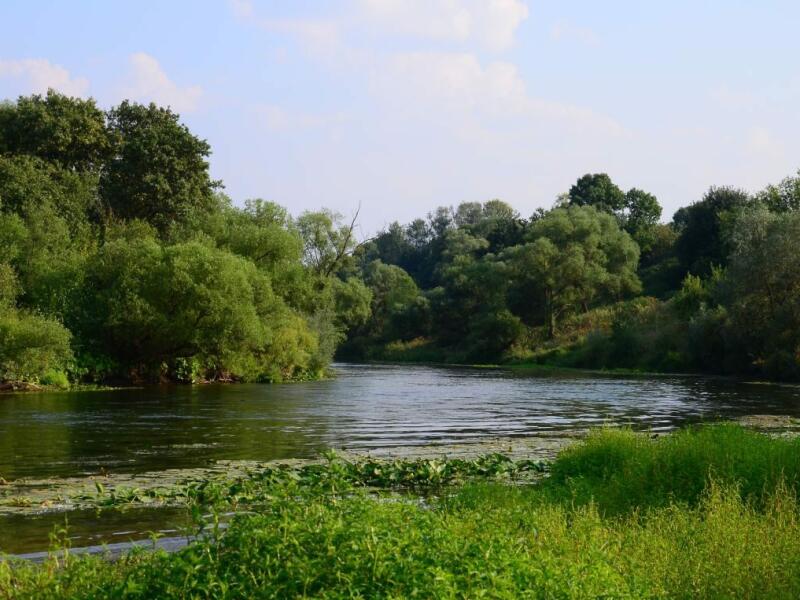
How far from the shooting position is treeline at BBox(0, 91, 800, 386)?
5038 cm

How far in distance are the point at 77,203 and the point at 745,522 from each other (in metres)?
55.8

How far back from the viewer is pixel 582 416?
32.5m

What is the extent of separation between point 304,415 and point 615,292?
6763 cm

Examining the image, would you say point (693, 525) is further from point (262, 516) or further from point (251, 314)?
point (251, 314)

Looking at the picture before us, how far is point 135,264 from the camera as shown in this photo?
52.0 metres

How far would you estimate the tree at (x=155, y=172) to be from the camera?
6450 centimetres

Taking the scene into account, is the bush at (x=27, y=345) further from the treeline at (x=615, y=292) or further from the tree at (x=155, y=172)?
the treeline at (x=615, y=292)

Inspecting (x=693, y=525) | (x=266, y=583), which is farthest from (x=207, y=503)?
(x=266, y=583)

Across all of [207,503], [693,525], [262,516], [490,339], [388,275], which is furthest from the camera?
[388,275]

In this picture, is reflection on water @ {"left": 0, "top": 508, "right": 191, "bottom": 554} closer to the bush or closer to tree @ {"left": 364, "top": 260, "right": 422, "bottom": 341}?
the bush

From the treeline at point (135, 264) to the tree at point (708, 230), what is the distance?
41584 millimetres

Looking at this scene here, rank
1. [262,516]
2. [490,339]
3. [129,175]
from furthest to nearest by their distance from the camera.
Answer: [490,339]
[129,175]
[262,516]

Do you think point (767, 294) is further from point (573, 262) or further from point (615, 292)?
point (615, 292)

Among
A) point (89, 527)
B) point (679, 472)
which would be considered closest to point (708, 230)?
point (679, 472)
